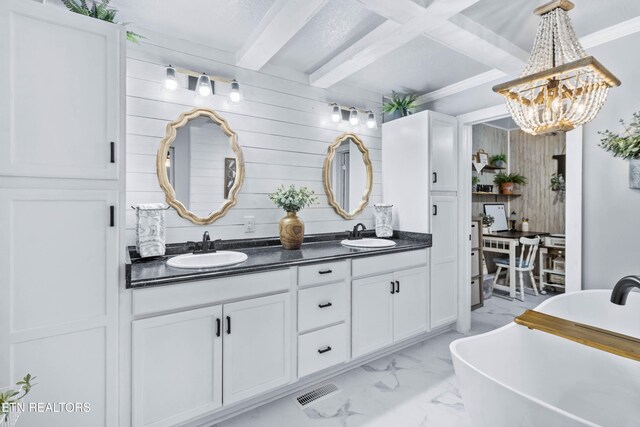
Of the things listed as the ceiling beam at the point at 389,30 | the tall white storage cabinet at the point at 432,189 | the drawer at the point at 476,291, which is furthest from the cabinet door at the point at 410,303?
the ceiling beam at the point at 389,30

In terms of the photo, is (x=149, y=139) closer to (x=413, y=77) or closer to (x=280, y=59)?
(x=280, y=59)

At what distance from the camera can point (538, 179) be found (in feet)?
16.2

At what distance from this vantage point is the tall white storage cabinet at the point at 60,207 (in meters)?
1.33

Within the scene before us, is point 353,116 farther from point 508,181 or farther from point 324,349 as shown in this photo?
point 508,181

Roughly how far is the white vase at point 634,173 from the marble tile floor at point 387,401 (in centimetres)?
181

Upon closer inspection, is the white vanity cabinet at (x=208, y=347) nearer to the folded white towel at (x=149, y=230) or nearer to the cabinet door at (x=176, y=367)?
the cabinet door at (x=176, y=367)

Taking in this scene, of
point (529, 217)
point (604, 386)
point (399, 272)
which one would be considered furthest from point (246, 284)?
point (529, 217)

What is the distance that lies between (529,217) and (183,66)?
528cm

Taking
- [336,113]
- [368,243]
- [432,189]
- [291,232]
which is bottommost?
[368,243]

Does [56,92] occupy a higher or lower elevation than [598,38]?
lower

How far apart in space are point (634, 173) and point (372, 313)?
6.65 feet

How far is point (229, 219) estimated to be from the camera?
249 cm

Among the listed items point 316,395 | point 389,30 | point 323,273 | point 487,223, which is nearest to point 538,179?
point 487,223

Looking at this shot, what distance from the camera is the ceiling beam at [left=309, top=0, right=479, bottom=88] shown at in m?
1.73
